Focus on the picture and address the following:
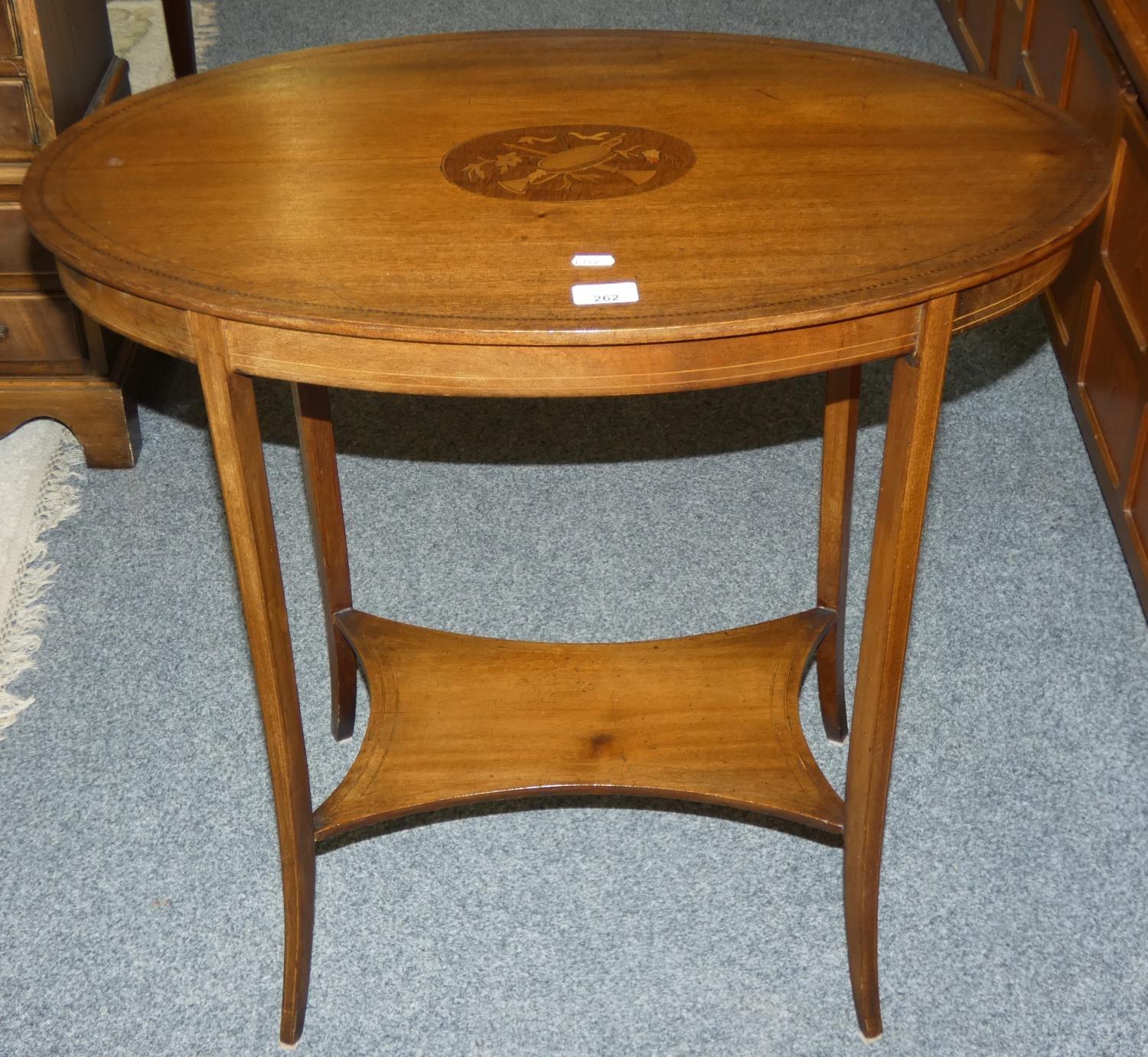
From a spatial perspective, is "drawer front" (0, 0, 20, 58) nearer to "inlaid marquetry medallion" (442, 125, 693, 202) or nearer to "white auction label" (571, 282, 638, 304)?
"inlaid marquetry medallion" (442, 125, 693, 202)

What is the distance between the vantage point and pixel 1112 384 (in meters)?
2.41

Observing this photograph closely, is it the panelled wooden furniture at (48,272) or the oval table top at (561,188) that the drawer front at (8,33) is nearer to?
the panelled wooden furniture at (48,272)

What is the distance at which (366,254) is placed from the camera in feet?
4.01

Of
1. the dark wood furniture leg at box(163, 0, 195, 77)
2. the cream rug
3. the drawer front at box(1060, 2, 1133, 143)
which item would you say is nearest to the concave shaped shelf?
the cream rug

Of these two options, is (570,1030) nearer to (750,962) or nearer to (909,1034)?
(750,962)

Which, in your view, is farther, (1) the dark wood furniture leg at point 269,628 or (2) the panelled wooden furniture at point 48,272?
(2) the panelled wooden furniture at point 48,272

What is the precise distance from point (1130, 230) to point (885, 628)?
1.29 metres

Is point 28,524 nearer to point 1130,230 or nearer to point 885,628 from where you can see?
point 885,628

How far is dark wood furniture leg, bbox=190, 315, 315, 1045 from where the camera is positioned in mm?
1222

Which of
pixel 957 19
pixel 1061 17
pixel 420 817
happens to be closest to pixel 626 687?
pixel 420 817

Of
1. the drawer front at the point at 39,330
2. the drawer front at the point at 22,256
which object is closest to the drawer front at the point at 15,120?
the drawer front at the point at 22,256

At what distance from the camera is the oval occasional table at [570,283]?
1.14 metres

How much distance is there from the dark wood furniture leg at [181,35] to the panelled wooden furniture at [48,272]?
61 centimetres

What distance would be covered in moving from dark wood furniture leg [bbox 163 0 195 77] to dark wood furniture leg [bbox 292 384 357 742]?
5.84 ft
